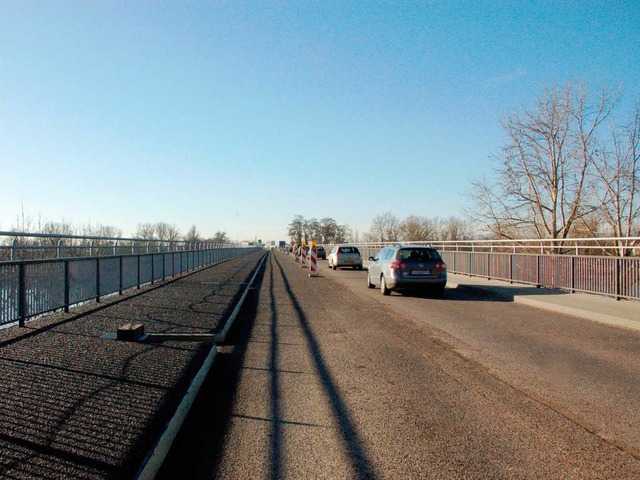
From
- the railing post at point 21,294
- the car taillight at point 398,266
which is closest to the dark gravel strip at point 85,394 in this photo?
the railing post at point 21,294

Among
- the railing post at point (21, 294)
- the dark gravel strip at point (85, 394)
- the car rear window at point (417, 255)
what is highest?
the car rear window at point (417, 255)

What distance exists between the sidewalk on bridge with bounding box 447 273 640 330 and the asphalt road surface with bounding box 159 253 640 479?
2.79 feet

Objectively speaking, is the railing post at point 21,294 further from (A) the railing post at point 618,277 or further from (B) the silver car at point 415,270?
(A) the railing post at point 618,277

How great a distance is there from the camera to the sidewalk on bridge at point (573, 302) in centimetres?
987

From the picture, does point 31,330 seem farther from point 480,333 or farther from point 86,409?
point 480,333

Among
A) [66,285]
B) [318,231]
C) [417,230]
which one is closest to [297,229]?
[318,231]

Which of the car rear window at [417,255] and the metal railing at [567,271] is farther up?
the car rear window at [417,255]

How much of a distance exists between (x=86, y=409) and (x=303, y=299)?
10080 millimetres

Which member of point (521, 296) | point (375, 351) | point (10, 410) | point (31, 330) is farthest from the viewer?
Result: point (521, 296)

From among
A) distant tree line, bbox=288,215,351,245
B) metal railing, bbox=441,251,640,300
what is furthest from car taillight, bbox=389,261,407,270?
distant tree line, bbox=288,215,351,245

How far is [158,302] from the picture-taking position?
37.4ft

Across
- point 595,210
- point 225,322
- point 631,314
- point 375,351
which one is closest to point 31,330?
point 225,322

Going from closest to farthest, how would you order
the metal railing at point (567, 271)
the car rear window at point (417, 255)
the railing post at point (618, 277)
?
the metal railing at point (567, 271)
the railing post at point (618, 277)
the car rear window at point (417, 255)

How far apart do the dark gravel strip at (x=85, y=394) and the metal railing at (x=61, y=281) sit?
336 millimetres
